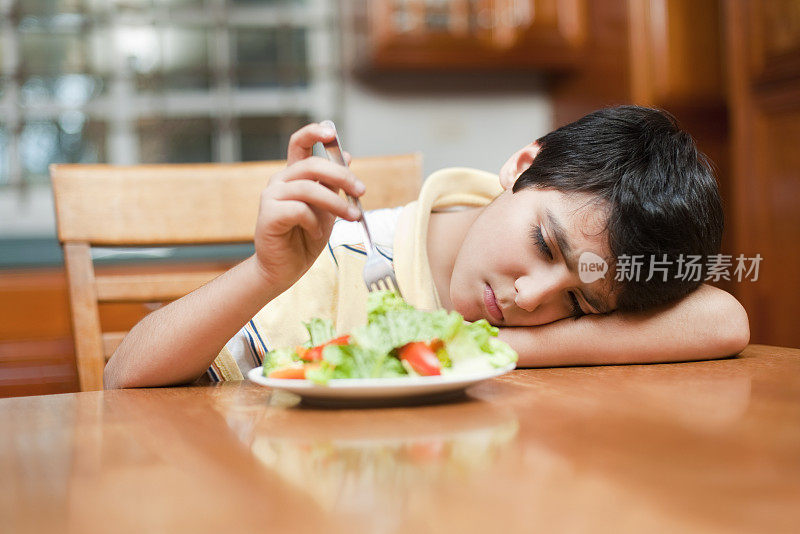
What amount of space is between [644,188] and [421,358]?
0.48 meters

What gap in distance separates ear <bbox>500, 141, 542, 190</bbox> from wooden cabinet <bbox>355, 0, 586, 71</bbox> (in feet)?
5.34

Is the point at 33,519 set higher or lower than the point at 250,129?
lower

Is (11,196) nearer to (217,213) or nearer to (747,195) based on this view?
(217,213)

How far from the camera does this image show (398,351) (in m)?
0.62

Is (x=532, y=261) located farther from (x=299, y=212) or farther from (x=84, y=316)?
(x=84, y=316)

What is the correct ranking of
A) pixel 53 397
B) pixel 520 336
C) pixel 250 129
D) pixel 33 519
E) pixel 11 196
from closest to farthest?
pixel 33 519 → pixel 53 397 → pixel 520 336 → pixel 11 196 → pixel 250 129

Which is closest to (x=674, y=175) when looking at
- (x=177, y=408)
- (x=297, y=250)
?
(x=297, y=250)

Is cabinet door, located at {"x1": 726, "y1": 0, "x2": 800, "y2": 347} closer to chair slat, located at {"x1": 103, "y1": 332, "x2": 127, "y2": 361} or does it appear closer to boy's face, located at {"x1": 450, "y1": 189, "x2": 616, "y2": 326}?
boy's face, located at {"x1": 450, "y1": 189, "x2": 616, "y2": 326}

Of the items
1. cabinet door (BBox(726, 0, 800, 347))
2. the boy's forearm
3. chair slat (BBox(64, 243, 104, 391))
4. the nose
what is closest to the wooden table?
the boy's forearm

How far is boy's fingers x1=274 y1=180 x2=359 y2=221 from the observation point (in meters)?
0.70

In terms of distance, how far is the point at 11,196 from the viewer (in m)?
2.82

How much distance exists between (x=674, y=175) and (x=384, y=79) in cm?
211

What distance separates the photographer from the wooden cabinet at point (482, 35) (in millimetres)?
2678

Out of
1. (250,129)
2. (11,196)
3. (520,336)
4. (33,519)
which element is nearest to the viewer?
(33,519)
